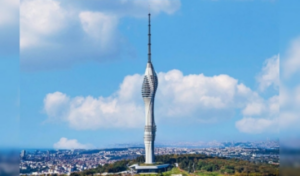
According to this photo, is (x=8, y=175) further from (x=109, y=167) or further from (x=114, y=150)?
(x=114, y=150)

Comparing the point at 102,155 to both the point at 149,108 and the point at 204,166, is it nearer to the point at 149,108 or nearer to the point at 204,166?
the point at 149,108

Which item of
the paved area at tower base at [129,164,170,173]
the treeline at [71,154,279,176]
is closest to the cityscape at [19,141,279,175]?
the treeline at [71,154,279,176]

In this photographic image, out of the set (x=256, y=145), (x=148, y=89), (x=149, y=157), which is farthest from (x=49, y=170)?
(x=256, y=145)

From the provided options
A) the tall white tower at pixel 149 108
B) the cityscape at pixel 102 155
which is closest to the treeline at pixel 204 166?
the tall white tower at pixel 149 108

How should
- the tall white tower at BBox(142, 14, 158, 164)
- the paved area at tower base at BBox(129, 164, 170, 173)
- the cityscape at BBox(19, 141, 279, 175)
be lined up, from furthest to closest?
1. the tall white tower at BBox(142, 14, 158, 164)
2. the cityscape at BBox(19, 141, 279, 175)
3. the paved area at tower base at BBox(129, 164, 170, 173)

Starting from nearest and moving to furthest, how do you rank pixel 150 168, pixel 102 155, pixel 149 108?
pixel 150 168 < pixel 149 108 < pixel 102 155

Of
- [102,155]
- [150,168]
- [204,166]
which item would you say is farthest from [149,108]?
[102,155]

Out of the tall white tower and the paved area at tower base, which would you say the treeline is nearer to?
the paved area at tower base
